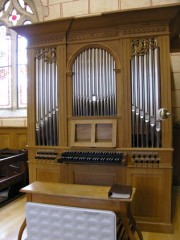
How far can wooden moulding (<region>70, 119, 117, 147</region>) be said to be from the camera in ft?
9.96

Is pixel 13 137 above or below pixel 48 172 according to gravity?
above

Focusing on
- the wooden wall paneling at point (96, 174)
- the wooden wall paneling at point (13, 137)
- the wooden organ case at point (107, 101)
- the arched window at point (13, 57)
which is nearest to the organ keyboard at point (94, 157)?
the wooden organ case at point (107, 101)

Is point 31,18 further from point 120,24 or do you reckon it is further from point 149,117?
point 149,117

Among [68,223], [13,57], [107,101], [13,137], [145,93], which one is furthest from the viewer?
[13,57]

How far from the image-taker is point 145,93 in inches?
115

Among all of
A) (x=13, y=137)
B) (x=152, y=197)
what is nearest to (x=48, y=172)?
(x=152, y=197)

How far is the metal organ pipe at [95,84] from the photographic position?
9.97ft

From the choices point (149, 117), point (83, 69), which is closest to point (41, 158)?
point (83, 69)

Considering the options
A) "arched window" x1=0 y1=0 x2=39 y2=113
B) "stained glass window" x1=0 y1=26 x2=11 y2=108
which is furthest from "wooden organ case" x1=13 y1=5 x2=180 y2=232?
"stained glass window" x1=0 y1=26 x2=11 y2=108

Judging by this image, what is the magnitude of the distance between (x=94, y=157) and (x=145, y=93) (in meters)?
0.95

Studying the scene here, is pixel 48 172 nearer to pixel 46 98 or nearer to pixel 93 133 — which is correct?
pixel 93 133

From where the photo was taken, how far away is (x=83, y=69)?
3.14m

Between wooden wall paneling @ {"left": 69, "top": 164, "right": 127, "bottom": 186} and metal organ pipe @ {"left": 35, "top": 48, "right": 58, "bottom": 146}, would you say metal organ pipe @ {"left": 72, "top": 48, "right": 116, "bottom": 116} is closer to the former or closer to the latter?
metal organ pipe @ {"left": 35, "top": 48, "right": 58, "bottom": 146}

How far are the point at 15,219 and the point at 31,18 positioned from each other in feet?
11.9
